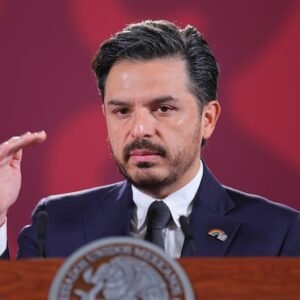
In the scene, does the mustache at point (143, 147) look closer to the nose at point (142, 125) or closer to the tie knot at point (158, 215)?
the nose at point (142, 125)

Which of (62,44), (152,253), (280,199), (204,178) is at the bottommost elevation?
(280,199)

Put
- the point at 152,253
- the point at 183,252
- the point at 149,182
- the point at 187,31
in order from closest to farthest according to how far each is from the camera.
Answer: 1. the point at 152,253
2. the point at 183,252
3. the point at 149,182
4. the point at 187,31

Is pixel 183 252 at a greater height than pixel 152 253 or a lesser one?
lesser

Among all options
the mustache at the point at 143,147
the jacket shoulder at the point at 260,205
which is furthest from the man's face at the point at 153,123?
the jacket shoulder at the point at 260,205

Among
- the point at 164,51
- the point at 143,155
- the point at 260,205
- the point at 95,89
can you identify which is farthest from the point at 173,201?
the point at 95,89

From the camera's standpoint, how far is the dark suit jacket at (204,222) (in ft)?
5.63

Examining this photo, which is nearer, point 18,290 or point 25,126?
point 18,290

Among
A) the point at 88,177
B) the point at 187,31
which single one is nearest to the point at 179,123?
the point at 187,31

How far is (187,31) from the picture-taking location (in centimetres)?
195

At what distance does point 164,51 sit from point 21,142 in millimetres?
531

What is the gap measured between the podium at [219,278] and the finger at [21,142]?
14.3 inches

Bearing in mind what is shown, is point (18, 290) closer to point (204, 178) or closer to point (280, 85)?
point (204, 178)

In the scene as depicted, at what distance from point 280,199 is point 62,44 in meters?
0.84

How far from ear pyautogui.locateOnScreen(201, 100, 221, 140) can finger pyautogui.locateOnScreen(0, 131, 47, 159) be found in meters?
0.59
